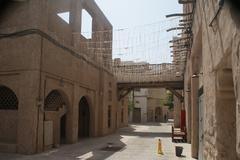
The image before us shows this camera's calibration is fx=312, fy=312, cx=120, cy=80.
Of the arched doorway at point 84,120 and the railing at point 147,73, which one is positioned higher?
the railing at point 147,73

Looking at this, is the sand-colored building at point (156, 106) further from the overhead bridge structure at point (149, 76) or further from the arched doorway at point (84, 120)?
the arched doorway at point (84, 120)

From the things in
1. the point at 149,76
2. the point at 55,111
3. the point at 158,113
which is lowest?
the point at 158,113

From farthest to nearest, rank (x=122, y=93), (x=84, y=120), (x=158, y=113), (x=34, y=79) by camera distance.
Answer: (x=158, y=113), (x=122, y=93), (x=84, y=120), (x=34, y=79)

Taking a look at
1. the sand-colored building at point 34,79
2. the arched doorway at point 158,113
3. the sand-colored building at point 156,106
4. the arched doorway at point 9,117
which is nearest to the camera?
the sand-colored building at point 34,79

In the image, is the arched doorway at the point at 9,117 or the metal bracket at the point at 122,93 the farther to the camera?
the metal bracket at the point at 122,93

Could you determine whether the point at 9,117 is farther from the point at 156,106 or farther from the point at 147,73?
the point at 156,106

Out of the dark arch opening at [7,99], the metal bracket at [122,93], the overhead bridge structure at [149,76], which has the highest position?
the overhead bridge structure at [149,76]

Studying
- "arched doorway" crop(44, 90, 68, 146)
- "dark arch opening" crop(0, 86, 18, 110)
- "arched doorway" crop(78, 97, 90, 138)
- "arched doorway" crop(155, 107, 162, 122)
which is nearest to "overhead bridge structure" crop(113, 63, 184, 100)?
"arched doorway" crop(78, 97, 90, 138)

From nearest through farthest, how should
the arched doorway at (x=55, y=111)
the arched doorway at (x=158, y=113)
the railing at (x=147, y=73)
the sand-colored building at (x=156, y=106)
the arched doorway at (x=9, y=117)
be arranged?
1. the arched doorway at (x=9, y=117)
2. the arched doorway at (x=55, y=111)
3. the railing at (x=147, y=73)
4. the sand-colored building at (x=156, y=106)
5. the arched doorway at (x=158, y=113)

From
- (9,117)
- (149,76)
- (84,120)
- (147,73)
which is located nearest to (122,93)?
(147,73)

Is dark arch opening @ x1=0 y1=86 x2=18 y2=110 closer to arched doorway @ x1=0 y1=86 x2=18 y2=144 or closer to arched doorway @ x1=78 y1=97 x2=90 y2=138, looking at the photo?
arched doorway @ x1=0 y1=86 x2=18 y2=144

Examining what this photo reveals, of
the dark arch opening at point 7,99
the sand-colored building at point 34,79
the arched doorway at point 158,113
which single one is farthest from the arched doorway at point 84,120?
the arched doorway at point 158,113

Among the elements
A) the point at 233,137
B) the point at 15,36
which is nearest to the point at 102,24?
the point at 15,36

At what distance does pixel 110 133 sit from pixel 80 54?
28.4 feet
